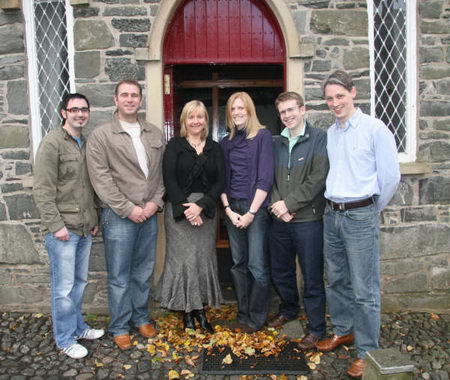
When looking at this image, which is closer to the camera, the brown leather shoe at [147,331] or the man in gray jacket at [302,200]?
the man in gray jacket at [302,200]

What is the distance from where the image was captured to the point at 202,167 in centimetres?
373

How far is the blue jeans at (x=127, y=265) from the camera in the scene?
3770mm

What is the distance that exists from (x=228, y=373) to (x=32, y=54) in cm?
359

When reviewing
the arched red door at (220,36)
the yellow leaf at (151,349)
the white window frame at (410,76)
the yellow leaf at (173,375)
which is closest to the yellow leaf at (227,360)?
the yellow leaf at (173,375)

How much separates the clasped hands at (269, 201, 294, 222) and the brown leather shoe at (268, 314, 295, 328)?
1068 millimetres

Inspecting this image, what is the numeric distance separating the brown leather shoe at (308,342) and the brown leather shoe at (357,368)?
18.5 inches

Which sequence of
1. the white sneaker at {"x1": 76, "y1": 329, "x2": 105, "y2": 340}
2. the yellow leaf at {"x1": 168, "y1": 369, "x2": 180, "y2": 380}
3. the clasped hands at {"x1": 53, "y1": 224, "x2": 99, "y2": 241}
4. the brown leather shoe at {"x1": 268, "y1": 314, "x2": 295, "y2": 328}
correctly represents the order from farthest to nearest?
the brown leather shoe at {"x1": 268, "y1": 314, "x2": 295, "y2": 328} < the white sneaker at {"x1": 76, "y1": 329, "x2": 105, "y2": 340} < the clasped hands at {"x1": 53, "y1": 224, "x2": 99, "y2": 241} < the yellow leaf at {"x1": 168, "y1": 369, "x2": 180, "y2": 380}

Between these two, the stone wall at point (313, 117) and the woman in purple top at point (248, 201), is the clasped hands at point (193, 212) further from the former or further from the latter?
the stone wall at point (313, 117)

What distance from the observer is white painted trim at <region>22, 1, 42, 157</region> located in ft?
14.8

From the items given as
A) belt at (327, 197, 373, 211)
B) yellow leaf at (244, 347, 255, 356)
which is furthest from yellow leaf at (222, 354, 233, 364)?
belt at (327, 197, 373, 211)

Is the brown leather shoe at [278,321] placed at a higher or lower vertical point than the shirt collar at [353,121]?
lower

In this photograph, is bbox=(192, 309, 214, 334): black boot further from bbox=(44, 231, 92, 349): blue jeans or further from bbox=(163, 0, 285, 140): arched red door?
bbox=(163, 0, 285, 140): arched red door

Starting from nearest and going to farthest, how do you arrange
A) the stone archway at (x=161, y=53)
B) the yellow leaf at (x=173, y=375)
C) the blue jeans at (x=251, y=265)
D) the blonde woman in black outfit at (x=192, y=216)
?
the yellow leaf at (x=173, y=375), the blonde woman in black outfit at (x=192, y=216), the blue jeans at (x=251, y=265), the stone archway at (x=161, y=53)

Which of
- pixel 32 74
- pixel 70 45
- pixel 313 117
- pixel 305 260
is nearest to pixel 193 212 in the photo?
pixel 305 260
